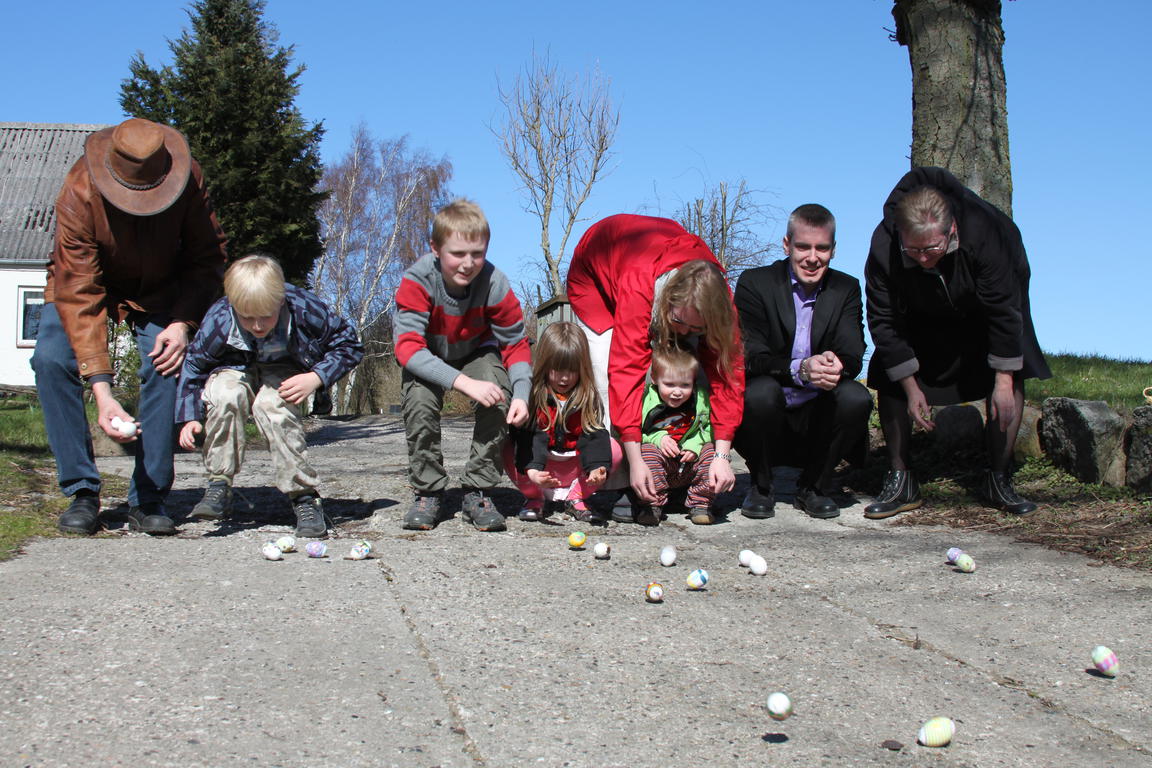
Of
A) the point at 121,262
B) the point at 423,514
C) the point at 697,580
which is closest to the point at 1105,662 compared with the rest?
the point at 697,580

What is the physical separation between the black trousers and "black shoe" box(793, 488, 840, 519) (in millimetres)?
44

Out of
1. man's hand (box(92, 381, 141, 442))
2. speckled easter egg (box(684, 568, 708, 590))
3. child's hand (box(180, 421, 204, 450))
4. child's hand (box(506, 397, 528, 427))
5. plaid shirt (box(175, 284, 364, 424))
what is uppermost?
plaid shirt (box(175, 284, 364, 424))

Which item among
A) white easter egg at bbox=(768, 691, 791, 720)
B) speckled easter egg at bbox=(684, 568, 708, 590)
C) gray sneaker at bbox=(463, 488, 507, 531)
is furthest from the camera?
gray sneaker at bbox=(463, 488, 507, 531)

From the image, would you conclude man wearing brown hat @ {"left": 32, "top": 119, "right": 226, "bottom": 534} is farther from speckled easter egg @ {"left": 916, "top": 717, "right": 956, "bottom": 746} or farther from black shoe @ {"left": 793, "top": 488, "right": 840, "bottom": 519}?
speckled easter egg @ {"left": 916, "top": 717, "right": 956, "bottom": 746}

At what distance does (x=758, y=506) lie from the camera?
448cm

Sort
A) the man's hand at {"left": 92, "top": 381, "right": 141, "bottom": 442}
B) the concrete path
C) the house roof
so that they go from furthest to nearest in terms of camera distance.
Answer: the house roof < the man's hand at {"left": 92, "top": 381, "right": 141, "bottom": 442} < the concrete path

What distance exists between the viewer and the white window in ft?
79.9

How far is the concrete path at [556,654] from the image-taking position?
199cm

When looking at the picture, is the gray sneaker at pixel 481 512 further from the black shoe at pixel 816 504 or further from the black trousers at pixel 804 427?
the black shoe at pixel 816 504

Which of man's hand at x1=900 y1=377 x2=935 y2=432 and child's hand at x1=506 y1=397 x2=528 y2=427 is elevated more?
man's hand at x1=900 y1=377 x2=935 y2=432

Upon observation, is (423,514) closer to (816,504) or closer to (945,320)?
(816,504)

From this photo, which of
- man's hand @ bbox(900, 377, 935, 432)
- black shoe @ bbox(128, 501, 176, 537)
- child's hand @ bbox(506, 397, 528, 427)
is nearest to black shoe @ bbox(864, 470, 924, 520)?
man's hand @ bbox(900, 377, 935, 432)

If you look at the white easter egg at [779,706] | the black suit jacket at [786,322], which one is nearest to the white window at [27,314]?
the black suit jacket at [786,322]

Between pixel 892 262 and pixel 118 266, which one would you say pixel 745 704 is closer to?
pixel 892 262
